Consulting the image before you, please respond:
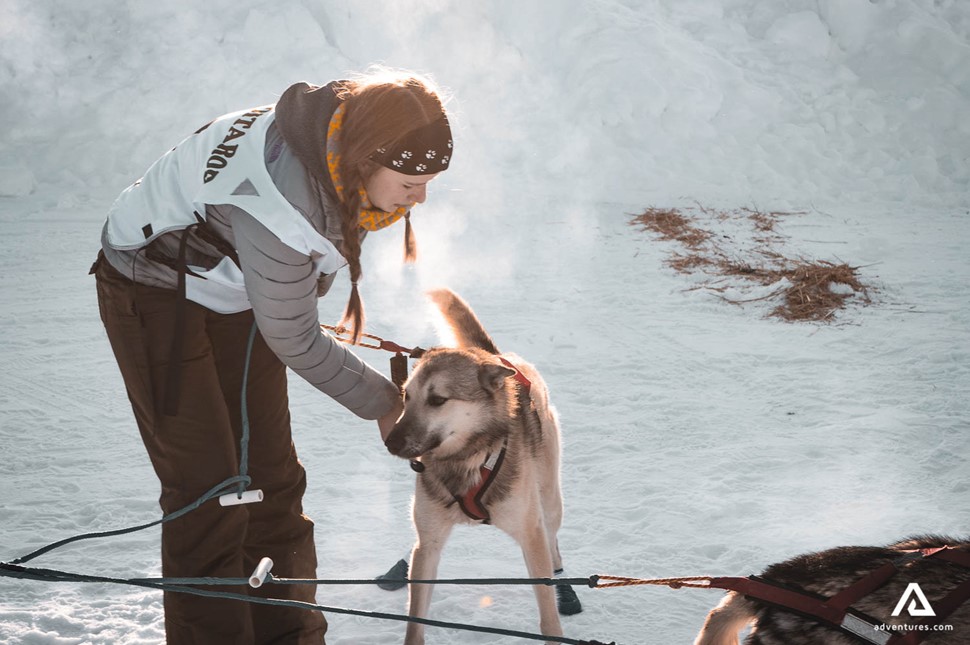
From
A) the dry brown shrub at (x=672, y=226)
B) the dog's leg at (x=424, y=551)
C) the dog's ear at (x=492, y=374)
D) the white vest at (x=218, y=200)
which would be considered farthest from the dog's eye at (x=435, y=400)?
the dry brown shrub at (x=672, y=226)

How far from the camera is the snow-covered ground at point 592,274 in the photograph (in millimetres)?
3285

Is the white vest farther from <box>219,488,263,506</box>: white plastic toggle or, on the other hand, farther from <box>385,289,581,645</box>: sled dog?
<box>385,289,581,645</box>: sled dog

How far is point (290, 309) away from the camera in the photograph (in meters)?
1.91

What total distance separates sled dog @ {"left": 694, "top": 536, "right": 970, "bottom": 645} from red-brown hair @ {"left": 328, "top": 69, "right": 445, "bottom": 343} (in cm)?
115

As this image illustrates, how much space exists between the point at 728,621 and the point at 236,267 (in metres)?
1.37

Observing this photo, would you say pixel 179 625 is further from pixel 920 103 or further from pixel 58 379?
pixel 920 103

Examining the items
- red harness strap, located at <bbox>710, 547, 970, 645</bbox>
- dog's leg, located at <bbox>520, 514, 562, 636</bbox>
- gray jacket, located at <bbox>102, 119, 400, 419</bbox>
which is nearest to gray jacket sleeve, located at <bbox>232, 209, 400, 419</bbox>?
gray jacket, located at <bbox>102, 119, 400, 419</bbox>

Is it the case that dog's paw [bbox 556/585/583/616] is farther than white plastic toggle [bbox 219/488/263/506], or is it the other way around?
dog's paw [bbox 556/585/583/616]

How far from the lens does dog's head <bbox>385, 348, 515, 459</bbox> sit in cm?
250

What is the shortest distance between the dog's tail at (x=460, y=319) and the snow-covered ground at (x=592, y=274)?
1.95 feet

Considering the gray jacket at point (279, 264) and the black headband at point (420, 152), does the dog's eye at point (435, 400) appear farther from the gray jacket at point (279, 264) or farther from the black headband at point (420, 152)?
the black headband at point (420, 152)

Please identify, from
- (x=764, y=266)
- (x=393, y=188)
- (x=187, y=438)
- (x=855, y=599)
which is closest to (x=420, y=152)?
(x=393, y=188)

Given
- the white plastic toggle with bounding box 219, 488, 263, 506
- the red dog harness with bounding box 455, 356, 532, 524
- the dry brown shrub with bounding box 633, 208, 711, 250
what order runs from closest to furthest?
the white plastic toggle with bounding box 219, 488, 263, 506, the red dog harness with bounding box 455, 356, 532, 524, the dry brown shrub with bounding box 633, 208, 711, 250

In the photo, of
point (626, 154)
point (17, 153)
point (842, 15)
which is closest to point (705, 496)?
point (626, 154)
